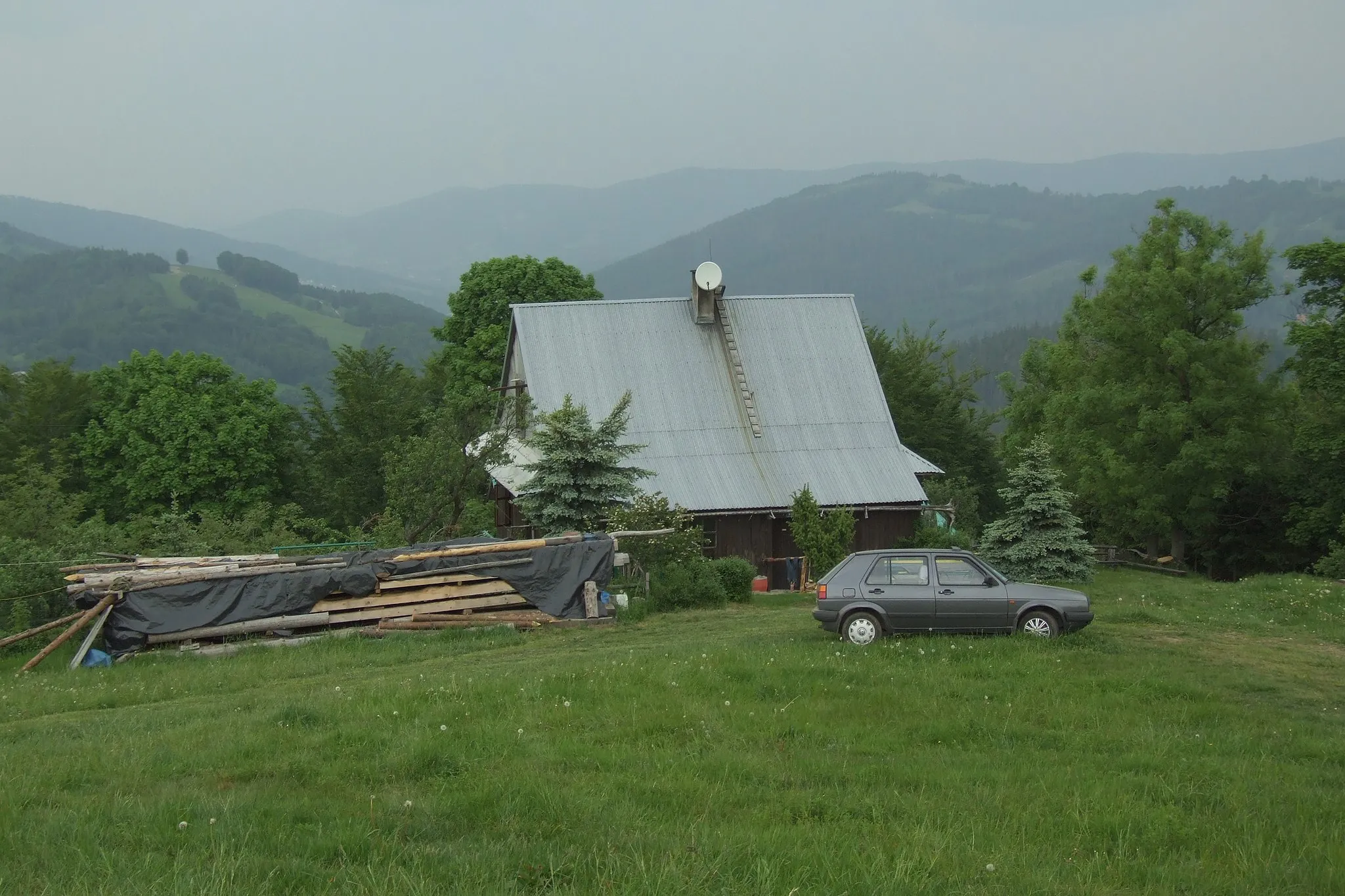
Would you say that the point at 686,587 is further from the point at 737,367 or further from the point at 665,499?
the point at 737,367

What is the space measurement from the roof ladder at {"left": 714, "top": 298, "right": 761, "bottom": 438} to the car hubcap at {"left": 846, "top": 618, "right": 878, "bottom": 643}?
18208 mm

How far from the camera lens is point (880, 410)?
36094mm

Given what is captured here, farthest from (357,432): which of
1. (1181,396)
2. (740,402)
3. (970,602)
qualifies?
(970,602)

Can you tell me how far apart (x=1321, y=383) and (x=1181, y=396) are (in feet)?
21.0

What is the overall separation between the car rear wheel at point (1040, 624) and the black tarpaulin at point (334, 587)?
28.1 feet

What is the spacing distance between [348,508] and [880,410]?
2699 cm

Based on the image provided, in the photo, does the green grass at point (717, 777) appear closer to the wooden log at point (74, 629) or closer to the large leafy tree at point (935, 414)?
the wooden log at point (74, 629)

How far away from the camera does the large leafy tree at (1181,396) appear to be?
41.6 m

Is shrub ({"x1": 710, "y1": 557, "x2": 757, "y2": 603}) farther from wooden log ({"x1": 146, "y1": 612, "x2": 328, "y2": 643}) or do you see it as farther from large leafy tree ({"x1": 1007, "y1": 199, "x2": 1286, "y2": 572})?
large leafy tree ({"x1": 1007, "y1": 199, "x2": 1286, "y2": 572})

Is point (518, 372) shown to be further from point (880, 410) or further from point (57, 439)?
point (57, 439)

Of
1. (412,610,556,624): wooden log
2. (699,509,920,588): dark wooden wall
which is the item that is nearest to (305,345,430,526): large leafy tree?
(699,509,920,588): dark wooden wall

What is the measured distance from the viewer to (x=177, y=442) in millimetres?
49062

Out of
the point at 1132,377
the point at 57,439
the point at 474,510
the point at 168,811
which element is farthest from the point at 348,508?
the point at 168,811

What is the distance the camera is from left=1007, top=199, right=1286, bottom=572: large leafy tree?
41.6 meters
